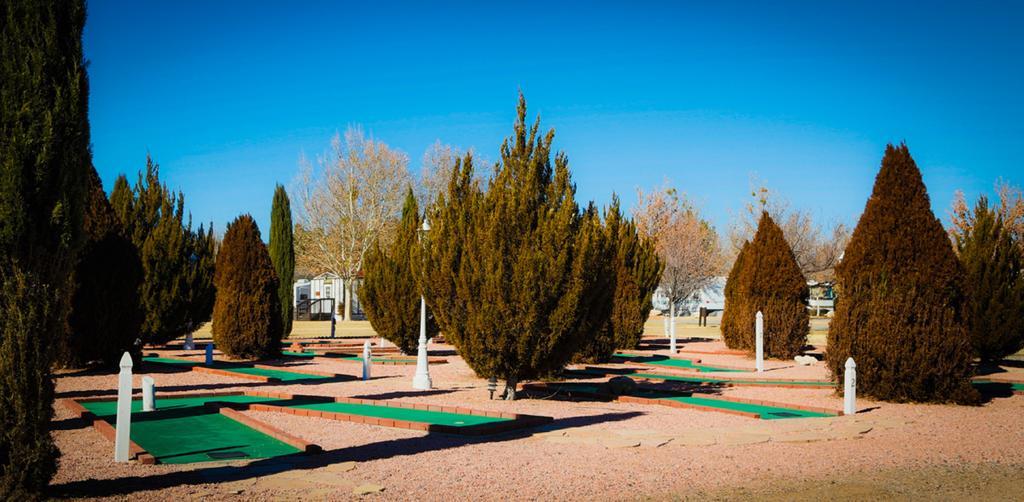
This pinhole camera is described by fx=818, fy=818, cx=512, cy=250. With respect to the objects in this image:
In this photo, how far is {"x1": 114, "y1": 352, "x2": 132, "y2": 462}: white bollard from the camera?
25.3 ft

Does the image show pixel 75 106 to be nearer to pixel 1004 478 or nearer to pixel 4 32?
pixel 4 32

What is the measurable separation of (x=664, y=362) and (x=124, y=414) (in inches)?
667

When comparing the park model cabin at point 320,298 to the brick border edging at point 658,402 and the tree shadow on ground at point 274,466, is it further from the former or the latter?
the tree shadow on ground at point 274,466

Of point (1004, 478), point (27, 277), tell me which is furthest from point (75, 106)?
point (1004, 478)

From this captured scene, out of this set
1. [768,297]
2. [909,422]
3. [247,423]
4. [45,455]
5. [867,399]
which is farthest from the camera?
[768,297]

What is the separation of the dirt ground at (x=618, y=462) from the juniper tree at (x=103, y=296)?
670 cm

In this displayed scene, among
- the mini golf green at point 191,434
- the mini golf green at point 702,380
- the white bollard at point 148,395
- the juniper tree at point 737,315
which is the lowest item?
the mini golf green at point 191,434

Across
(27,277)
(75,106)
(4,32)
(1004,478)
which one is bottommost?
(1004,478)

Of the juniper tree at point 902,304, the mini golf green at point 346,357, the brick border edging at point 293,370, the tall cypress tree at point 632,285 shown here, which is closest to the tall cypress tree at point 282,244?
the mini golf green at point 346,357

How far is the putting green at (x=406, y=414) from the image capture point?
35.3ft

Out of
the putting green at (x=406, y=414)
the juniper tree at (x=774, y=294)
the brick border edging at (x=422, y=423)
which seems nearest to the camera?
the brick border edging at (x=422, y=423)

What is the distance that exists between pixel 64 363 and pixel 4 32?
13432mm

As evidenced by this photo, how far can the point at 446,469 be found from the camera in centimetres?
775

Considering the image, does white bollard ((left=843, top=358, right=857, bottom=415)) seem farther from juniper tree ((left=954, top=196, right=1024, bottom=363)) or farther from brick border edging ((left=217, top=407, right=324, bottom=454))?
juniper tree ((left=954, top=196, right=1024, bottom=363))
